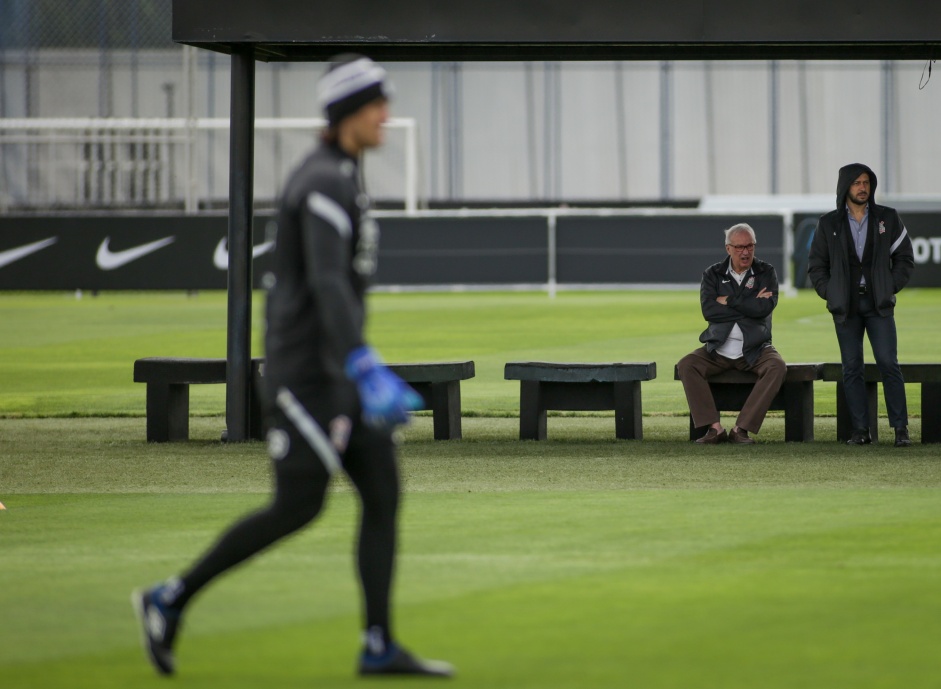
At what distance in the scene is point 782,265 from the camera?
30688 millimetres

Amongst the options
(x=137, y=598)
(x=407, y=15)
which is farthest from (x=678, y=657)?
(x=407, y=15)

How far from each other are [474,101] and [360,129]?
39342 millimetres

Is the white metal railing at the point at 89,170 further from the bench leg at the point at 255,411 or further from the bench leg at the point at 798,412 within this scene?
the bench leg at the point at 798,412

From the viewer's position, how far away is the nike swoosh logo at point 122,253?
94.1 ft

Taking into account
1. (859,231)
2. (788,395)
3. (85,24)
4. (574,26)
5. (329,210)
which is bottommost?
(788,395)

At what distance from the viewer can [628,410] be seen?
11.9 meters

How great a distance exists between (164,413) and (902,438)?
537 cm

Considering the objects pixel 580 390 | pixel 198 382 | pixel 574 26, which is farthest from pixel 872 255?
pixel 198 382

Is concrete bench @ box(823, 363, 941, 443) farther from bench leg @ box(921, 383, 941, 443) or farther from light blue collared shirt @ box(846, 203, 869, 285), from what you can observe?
light blue collared shirt @ box(846, 203, 869, 285)

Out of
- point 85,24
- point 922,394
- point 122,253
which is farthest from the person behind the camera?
point 85,24

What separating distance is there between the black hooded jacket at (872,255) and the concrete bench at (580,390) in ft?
4.68

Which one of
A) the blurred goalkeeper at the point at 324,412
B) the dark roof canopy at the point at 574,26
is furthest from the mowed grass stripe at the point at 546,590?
the dark roof canopy at the point at 574,26

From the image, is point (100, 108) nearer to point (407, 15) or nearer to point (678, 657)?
point (407, 15)

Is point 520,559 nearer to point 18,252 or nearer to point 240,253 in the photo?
point 240,253
